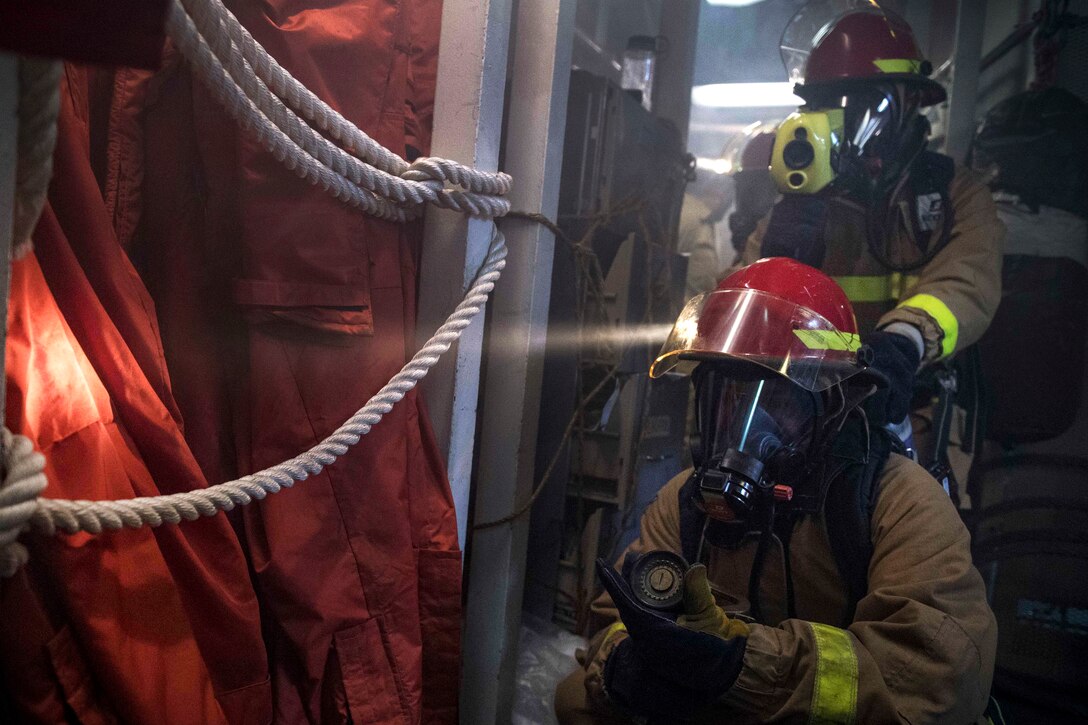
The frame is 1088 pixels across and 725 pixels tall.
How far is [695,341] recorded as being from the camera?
6.62ft

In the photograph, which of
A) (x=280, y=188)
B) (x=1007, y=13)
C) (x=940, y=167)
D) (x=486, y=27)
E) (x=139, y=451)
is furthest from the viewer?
(x=1007, y=13)

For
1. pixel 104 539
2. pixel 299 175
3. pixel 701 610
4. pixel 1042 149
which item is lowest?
pixel 701 610

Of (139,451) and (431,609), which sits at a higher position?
(139,451)

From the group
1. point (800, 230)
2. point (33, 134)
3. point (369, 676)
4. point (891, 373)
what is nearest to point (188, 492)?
point (369, 676)

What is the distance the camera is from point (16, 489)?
1.14 m

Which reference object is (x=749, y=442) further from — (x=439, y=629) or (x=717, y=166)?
(x=717, y=166)

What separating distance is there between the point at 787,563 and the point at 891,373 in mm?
636

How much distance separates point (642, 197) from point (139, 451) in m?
2.58

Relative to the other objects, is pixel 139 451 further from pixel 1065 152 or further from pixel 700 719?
pixel 1065 152

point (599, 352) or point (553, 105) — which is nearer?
point (553, 105)

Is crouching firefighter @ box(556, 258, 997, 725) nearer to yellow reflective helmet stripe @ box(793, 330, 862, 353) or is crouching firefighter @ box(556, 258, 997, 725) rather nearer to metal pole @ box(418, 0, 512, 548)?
yellow reflective helmet stripe @ box(793, 330, 862, 353)

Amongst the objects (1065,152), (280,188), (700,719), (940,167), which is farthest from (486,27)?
(1065,152)

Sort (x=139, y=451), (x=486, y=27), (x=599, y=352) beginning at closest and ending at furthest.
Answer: (x=139, y=451), (x=486, y=27), (x=599, y=352)

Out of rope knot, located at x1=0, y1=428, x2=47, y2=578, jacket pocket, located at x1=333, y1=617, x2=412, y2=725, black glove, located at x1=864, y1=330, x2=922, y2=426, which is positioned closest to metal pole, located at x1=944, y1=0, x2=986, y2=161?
black glove, located at x1=864, y1=330, x2=922, y2=426
